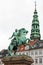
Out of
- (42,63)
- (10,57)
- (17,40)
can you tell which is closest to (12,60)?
(10,57)

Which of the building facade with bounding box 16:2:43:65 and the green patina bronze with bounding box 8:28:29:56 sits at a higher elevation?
the building facade with bounding box 16:2:43:65

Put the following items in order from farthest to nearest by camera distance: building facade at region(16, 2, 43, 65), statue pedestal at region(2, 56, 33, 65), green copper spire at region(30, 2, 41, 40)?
1. green copper spire at region(30, 2, 41, 40)
2. building facade at region(16, 2, 43, 65)
3. statue pedestal at region(2, 56, 33, 65)

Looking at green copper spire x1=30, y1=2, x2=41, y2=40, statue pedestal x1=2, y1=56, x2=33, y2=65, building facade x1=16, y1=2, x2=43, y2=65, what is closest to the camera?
statue pedestal x1=2, y1=56, x2=33, y2=65

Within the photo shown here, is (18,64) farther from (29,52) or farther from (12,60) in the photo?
(29,52)

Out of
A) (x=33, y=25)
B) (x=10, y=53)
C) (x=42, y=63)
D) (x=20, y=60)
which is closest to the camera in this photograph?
(x=20, y=60)

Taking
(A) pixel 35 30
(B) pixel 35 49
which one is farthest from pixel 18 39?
(A) pixel 35 30

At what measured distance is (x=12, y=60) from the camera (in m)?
19.7

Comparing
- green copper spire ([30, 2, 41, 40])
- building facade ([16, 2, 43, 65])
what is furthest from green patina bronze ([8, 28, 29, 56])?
green copper spire ([30, 2, 41, 40])

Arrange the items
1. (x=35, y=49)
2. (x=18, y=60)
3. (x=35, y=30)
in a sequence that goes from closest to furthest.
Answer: (x=18, y=60) < (x=35, y=49) < (x=35, y=30)

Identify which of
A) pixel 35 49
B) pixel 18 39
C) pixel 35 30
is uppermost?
pixel 35 30

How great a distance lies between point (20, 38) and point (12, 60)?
1.85 m

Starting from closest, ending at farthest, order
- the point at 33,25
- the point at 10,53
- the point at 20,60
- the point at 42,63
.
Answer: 1. the point at 20,60
2. the point at 10,53
3. the point at 42,63
4. the point at 33,25

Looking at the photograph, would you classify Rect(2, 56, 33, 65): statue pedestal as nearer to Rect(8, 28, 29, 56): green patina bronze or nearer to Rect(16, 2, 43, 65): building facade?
Rect(8, 28, 29, 56): green patina bronze

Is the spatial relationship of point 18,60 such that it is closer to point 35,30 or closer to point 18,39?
point 18,39
